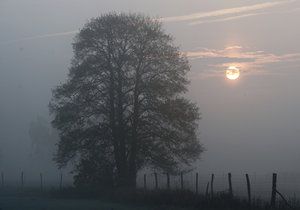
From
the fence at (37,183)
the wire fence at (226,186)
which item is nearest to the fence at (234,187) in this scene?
the wire fence at (226,186)

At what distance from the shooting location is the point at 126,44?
1693 inches

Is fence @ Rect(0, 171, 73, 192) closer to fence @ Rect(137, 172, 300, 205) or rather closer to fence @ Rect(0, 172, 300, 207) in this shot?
fence @ Rect(0, 172, 300, 207)

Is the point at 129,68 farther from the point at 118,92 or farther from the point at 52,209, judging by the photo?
the point at 52,209

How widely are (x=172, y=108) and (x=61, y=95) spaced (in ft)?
25.3

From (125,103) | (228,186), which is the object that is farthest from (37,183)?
(125,103)

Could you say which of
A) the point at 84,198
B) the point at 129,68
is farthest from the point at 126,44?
the point at 84,198

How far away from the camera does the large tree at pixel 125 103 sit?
4256 cm

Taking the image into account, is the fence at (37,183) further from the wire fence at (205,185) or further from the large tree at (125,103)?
the large tree at (125,103)

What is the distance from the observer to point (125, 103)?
43.2 m

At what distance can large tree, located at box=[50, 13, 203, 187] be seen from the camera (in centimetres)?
4256

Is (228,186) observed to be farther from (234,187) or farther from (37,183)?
(37,183)

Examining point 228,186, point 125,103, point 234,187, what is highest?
point 125,103

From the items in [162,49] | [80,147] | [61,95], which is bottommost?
[80,147]

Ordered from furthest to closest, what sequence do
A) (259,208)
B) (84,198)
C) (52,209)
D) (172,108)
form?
(172,108) → (84,198) → (52,209) → (259,208)
